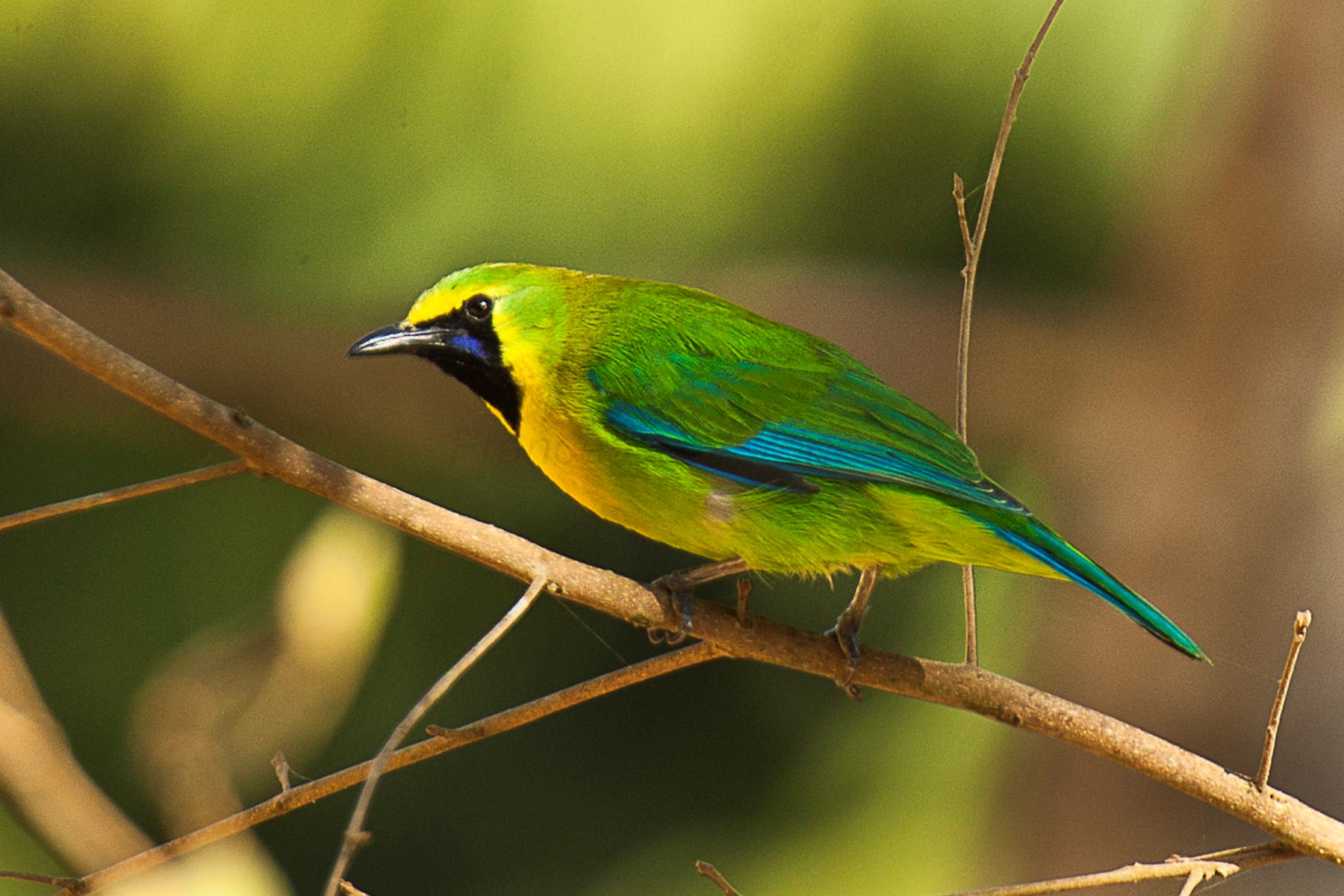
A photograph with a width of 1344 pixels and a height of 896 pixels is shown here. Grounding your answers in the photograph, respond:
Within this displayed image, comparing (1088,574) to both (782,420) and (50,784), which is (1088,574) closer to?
(782,420)

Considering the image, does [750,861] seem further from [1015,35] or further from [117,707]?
[1015,35]

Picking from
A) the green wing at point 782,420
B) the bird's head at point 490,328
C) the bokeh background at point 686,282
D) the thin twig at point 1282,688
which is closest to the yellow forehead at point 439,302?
the bird's head at point 490,328

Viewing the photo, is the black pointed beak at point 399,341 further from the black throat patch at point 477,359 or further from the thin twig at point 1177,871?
the thin twig at point 1177,871

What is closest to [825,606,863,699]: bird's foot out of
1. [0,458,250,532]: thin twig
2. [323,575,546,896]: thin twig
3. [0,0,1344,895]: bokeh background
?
[323,575,546,896]: thin twig

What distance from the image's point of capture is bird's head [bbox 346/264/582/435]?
1.52m

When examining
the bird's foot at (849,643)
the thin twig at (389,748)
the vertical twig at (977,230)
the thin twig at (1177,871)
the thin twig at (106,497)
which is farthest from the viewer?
the bird's foot at (849,643)

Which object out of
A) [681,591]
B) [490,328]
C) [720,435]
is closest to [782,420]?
[720,435]

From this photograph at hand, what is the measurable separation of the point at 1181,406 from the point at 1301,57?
69 cm

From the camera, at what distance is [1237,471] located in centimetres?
251

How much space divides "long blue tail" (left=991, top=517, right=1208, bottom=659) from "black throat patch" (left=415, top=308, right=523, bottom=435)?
592 millimetres

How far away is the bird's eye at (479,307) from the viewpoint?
1.53 meters

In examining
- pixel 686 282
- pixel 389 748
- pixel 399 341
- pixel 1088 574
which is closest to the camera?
pixel 389 748

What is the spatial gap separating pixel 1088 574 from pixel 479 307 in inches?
29.9

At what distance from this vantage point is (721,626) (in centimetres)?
138
